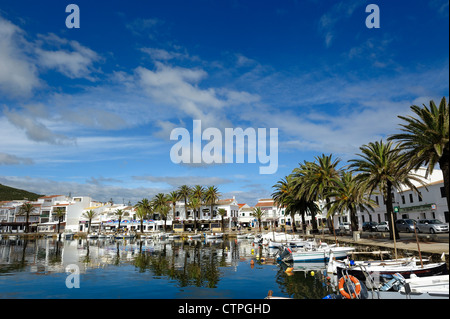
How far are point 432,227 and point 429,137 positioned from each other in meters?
18.9

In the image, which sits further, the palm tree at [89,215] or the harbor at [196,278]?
the palm tree at [89,215]

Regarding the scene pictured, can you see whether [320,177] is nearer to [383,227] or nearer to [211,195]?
[383,227]

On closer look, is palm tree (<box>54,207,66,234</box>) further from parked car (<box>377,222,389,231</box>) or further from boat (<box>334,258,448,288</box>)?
boat (<box>334,258,448,288</box>)

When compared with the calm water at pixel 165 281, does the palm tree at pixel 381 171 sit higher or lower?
higher

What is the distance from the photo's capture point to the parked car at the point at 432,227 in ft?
128

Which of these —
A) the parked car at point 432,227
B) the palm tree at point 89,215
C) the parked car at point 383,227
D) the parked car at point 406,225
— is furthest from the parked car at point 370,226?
the palm tree at point 89,215

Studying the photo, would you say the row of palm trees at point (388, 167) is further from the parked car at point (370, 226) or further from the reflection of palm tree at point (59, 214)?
the reflection of palm tree at point (59, 214)

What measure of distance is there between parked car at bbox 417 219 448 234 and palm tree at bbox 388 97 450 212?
1471 centimetres

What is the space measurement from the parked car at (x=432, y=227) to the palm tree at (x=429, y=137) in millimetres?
14707

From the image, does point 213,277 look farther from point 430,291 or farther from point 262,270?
point 430,291

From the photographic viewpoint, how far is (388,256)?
30.6m

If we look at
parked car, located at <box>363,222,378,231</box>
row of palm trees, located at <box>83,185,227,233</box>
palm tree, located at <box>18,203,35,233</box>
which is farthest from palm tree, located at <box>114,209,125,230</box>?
parked car, located at <box>363,222,378,231</box>

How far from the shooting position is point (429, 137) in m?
27.2
